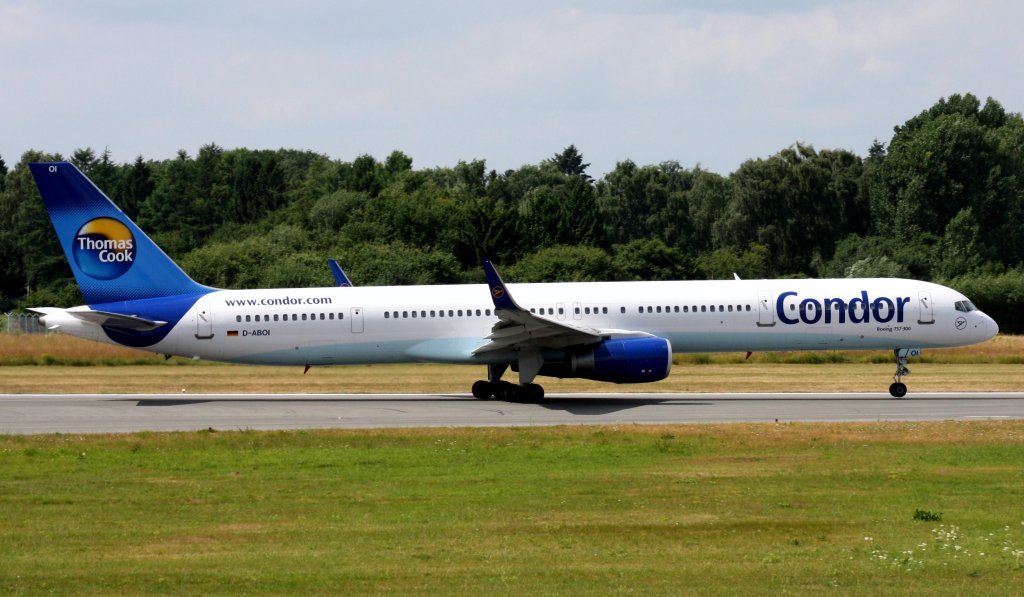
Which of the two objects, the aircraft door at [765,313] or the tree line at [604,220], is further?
the tree line at [604,220]

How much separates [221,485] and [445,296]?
1662 cm

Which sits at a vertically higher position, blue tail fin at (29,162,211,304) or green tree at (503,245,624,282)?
green tree at (503,245,624,282)

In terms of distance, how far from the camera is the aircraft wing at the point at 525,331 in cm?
3197

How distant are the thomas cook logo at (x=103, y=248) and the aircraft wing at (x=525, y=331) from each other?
10012mm

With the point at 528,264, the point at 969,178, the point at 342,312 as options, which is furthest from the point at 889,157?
the point at 342,312

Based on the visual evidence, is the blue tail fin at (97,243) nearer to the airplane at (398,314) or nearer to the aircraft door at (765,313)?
the airplane at (398,314)

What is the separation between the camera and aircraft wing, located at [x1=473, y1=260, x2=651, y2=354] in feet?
105

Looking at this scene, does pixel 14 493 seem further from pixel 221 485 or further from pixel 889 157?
pixel 889 157

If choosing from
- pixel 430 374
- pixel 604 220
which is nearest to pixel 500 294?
pixel 430 374

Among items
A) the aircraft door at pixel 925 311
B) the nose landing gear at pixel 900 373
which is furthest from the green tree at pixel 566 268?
the aircraft door at pixel 925 311

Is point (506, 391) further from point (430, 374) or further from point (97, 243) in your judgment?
point (97, 243)

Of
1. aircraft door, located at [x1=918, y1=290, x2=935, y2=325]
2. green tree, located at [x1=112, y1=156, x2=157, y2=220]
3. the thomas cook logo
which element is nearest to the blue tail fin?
the thomas cook logo

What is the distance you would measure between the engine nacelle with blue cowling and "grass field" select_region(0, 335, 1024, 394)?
5.67m

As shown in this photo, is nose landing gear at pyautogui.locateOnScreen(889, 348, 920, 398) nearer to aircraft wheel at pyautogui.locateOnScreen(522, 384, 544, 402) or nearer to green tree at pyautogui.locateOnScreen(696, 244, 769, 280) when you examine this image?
aircraft wheel at pyautogui.locateOnScreen(522, 384, 544, 402)
